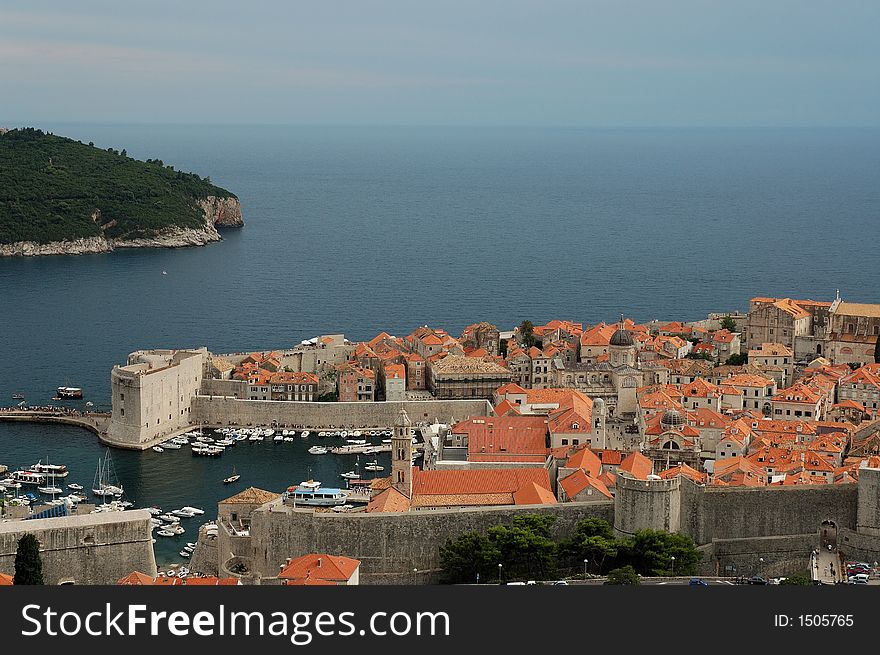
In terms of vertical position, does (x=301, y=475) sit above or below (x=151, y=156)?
below

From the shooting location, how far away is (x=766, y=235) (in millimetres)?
82250

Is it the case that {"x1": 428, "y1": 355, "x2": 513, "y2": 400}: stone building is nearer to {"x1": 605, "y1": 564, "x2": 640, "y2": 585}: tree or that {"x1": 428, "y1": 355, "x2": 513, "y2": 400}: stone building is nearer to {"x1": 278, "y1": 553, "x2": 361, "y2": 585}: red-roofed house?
{"x1": 278, "y1": 553, "x2": 361, "y2": 585}: red-roofed house

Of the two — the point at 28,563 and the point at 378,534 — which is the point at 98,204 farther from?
the point at 28,563

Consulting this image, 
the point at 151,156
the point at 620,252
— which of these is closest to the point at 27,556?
the point at 620,252

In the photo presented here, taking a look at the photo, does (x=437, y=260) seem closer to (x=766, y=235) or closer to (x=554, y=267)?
(x=554, y=267)

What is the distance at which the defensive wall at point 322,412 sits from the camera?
36.2 metres

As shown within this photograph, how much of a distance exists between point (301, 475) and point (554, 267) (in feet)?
122

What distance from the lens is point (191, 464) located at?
33688 mm

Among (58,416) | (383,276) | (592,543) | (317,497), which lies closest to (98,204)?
(383,276)

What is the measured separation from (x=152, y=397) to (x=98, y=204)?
46.4 metres

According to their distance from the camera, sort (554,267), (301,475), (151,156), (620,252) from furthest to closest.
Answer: (151,156)
(620,252)
(554,267)
(301,475)

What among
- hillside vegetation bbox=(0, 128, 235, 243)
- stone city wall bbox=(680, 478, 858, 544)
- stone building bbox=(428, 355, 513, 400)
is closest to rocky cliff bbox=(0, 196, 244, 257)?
hillside vegetation bbox=(0, 128, 235, 243)

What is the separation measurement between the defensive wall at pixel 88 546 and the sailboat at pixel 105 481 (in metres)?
6.82

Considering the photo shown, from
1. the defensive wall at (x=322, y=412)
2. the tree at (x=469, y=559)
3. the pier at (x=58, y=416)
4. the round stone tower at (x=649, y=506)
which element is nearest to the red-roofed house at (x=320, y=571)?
the tree at (x=469, y=559)
